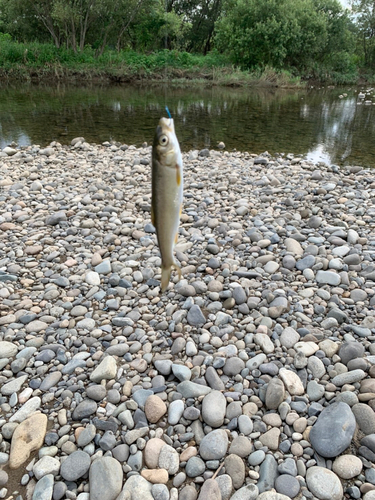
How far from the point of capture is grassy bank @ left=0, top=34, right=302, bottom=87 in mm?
29500

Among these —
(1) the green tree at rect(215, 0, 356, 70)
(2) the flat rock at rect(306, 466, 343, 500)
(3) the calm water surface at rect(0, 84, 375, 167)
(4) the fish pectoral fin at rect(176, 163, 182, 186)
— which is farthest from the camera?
(1) the green tree at rect(215, 0, 356, 70)

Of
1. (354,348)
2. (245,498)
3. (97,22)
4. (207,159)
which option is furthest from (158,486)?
(97,22)

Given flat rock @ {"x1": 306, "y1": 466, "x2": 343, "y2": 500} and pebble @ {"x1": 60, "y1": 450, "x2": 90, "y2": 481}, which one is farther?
pebble @ {"x1": 60, "y1": 450, "x2": 90, "y2": 481}

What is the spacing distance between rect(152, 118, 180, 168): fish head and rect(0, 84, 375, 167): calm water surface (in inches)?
359

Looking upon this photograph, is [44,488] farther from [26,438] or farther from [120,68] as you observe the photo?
[120,68]

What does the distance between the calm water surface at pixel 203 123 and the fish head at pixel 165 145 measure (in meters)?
9.12

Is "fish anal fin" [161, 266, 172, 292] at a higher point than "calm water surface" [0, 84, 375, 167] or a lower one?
higher

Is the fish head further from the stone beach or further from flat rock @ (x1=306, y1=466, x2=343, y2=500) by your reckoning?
flat rock @ (x1=306, y1=466, x2=343, y2=500)

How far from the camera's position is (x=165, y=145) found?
1954 millimetres

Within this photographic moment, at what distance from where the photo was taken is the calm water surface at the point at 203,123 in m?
11.4

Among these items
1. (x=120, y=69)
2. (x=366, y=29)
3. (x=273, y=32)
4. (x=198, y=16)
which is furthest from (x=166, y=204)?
(x=366, y=29)

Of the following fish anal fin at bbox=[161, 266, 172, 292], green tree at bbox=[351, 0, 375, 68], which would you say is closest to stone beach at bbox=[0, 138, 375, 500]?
fish anal fin at bbox=[161, 266, 172, 292]

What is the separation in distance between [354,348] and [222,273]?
5.34 ft

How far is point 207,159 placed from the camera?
9219mm
